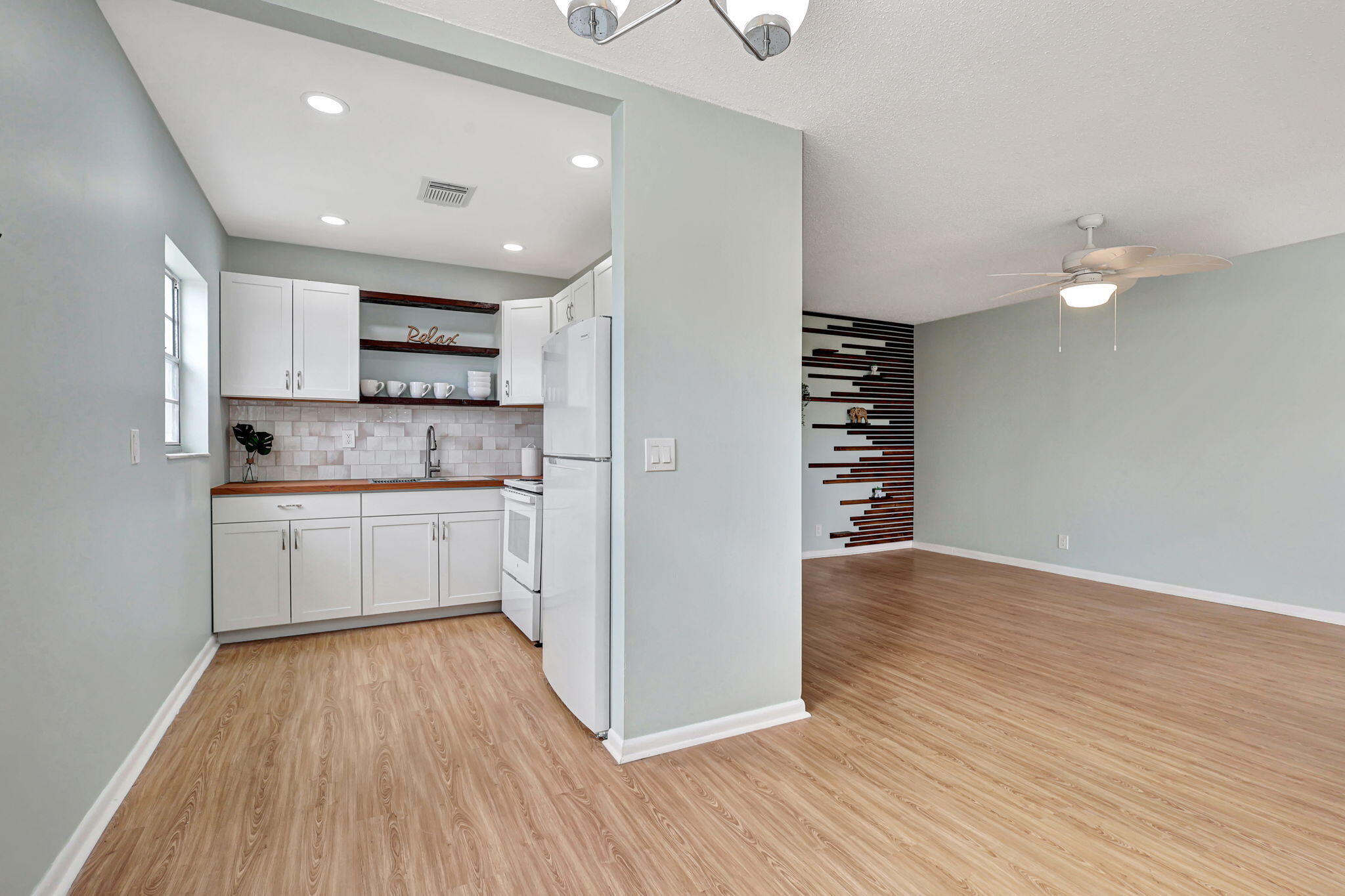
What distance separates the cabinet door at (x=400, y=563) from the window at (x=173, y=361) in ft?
3.52

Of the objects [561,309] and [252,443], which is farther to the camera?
[561,309]

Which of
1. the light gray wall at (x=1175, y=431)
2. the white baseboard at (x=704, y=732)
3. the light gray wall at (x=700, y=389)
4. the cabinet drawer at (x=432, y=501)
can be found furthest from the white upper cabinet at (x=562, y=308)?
the light gray wall at (x=1175, y=431)

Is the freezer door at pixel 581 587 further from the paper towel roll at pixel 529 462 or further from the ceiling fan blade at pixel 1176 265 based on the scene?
the ceiling fan blade at pixel 1176 265

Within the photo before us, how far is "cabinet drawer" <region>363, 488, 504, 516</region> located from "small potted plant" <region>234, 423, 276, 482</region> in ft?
2.94

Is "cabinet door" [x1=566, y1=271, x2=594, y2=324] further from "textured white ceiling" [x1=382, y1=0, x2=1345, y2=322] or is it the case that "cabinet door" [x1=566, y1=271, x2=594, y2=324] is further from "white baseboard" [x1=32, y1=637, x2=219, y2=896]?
"white baseboard" [x1=32, y1=637, x2=219, y2=896]

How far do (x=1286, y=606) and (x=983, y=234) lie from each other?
3.32m

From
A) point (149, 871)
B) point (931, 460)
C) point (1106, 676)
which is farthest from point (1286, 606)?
point (149, 871)

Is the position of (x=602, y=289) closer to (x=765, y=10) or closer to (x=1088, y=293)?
(x=765, y=10)

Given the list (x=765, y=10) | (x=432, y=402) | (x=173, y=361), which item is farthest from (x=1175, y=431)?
(x=173, y=361)

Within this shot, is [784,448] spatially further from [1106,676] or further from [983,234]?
[983,234]

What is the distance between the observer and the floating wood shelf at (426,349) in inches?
167

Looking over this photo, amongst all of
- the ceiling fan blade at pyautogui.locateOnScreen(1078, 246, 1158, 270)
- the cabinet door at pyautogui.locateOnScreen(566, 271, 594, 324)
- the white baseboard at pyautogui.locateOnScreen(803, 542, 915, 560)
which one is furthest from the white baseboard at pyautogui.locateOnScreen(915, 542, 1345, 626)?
the cabinet door at pyautogui.locateOnScreen(566, 271, 594, 324)

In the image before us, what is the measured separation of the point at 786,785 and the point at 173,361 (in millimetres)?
3619

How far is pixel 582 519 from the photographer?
240 cm
